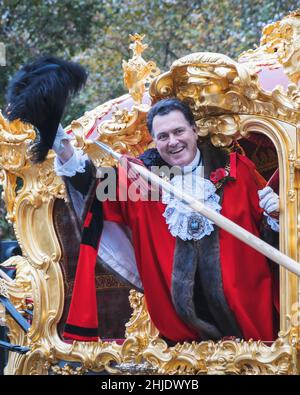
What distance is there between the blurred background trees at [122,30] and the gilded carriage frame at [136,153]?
4.27 meters

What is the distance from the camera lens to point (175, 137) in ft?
19.1

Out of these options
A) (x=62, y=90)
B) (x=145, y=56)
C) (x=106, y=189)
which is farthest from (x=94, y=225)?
(x=145, y=56)

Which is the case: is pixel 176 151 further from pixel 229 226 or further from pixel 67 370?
pixel 67 370

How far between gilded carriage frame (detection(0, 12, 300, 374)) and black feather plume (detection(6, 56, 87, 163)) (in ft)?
0.97

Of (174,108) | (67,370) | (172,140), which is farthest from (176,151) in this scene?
(67,370)

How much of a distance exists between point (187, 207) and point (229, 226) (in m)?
0.37

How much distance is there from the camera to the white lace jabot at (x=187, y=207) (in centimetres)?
582

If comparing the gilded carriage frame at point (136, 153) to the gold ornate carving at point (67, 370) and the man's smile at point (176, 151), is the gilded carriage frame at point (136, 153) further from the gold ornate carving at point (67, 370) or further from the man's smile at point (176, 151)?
the man's smile at point (176, 151)

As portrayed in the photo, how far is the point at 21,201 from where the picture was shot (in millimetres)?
6598

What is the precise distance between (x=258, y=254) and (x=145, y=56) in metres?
6.81

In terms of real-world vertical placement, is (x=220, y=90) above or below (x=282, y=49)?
below

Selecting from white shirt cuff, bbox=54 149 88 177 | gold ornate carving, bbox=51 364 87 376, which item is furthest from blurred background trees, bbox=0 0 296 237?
white shirt cuff, bbox=54 149 88 177

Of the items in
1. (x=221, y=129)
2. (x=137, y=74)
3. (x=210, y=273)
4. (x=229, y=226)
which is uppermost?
(x=137, y=74)

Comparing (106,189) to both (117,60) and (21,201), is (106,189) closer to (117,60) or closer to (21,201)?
(21,201)
